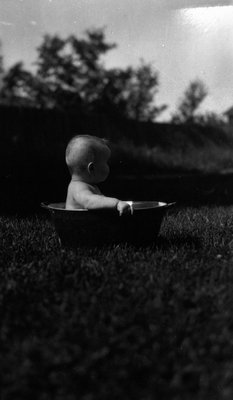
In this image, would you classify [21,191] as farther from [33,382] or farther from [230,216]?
[33,382]

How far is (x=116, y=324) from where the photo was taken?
228 cm

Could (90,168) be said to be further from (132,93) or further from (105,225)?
(132,93)

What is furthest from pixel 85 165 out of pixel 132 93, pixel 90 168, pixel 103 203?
pixel 132 93

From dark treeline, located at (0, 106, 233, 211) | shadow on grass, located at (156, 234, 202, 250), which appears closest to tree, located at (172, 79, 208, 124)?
dark treeline, located at (0, 106, 233, 211)

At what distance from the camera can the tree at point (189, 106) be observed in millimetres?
16978

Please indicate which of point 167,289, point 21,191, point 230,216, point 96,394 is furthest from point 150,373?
point 21,191

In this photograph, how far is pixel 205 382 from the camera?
1.90 m

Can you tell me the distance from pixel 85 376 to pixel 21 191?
5.76 metres

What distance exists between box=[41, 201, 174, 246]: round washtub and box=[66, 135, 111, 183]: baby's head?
0.40m

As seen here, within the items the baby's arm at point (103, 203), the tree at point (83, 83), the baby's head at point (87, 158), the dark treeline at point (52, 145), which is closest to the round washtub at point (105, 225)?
the baby's arm at point (103, 203)

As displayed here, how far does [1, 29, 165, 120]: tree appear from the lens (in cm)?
1103

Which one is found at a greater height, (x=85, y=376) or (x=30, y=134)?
(x=30, y=134)

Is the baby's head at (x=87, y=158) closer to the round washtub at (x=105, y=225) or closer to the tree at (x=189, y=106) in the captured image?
the round washtub at (x=105, y=225)

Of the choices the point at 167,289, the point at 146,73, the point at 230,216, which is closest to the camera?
the point at 167,289
